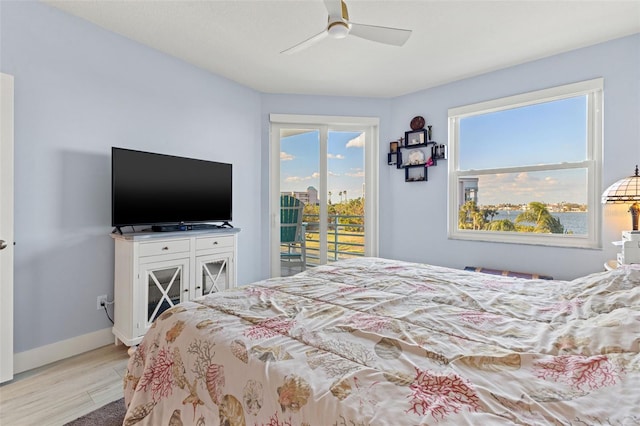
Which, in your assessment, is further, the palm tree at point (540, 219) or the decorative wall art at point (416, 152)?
the decorative wall art at point (416, 152)

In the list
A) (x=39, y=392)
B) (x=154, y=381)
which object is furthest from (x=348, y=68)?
(x=39, y=392)

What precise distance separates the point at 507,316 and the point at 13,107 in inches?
119

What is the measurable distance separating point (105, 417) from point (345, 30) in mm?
2545

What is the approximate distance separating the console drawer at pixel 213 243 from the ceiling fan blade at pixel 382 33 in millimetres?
2033

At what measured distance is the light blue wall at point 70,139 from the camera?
2.19 meters

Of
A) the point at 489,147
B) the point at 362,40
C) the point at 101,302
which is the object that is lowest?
the point at 101,302

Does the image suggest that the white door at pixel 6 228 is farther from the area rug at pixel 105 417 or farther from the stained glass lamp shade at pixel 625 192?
the stained glass lamp shade at pixel 625 192

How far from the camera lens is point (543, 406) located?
0.70m

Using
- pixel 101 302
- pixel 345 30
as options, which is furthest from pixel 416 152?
pixel 101 302

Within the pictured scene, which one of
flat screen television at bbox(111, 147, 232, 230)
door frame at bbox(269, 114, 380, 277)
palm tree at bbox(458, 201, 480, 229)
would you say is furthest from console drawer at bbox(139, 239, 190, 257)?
palm tree at bbox(458, 201, 480, 229)

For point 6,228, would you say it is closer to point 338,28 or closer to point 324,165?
point 338,28

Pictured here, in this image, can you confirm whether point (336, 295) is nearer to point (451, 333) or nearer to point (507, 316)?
point (451, 333)

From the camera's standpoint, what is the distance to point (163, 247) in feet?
8.32

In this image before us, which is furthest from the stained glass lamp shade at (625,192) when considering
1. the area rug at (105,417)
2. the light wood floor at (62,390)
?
the light wood floor at (62,390)
